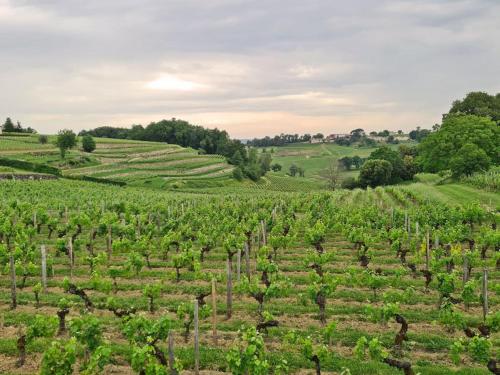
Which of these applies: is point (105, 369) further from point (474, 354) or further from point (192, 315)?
point (474, 354)

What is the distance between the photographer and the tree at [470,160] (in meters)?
57.4

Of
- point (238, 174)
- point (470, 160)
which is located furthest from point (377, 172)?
point (238, 174)

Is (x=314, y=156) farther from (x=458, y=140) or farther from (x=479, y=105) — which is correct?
(x=458, y=140)

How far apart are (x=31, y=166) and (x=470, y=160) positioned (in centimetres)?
6662

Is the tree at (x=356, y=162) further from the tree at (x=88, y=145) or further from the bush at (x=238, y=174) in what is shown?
the tree at (x=88, y=145)

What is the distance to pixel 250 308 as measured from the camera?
667 inches

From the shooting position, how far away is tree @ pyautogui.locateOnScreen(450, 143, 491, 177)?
188ft

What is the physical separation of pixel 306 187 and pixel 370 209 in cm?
6974

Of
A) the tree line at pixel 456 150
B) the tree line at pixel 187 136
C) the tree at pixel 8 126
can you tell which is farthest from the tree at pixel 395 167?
the tree at pixel 8 126

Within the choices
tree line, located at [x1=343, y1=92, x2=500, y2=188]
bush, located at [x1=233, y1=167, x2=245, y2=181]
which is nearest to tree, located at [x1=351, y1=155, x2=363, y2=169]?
bush, located at [x1=233, y1=167, x2=245, y2=181]

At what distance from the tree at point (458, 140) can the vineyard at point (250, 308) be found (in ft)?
118

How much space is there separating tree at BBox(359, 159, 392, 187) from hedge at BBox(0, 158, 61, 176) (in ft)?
169

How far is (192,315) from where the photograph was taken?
47.1 feet

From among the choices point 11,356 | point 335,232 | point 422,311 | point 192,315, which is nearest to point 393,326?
point 422,311
